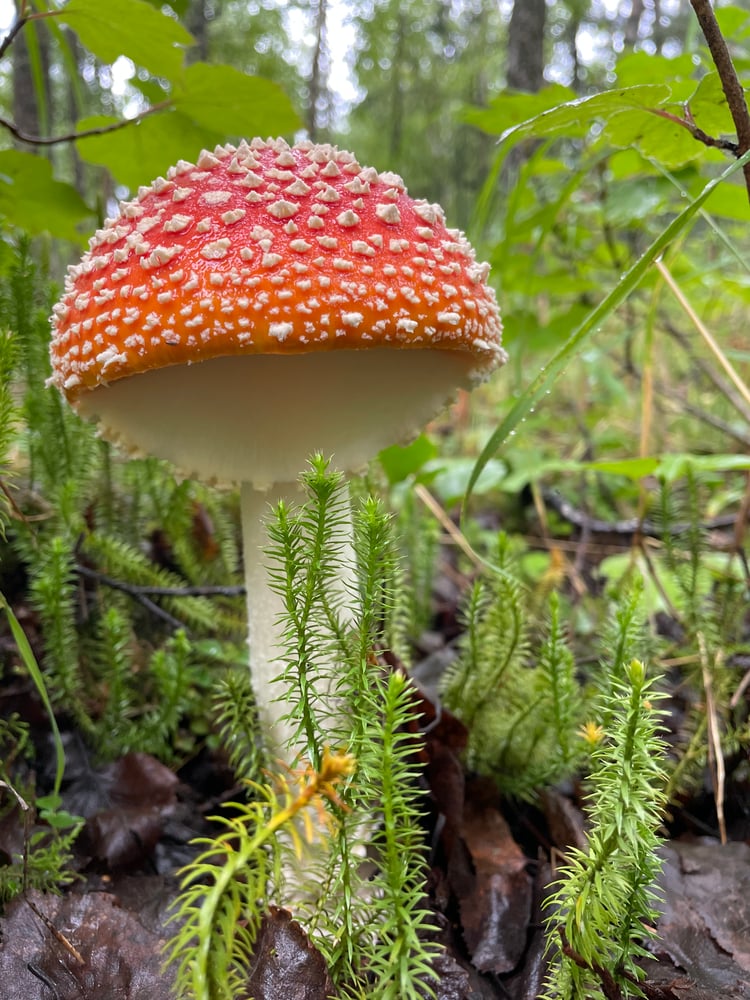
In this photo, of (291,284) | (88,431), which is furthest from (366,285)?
(88,431)

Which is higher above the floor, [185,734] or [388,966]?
[388,966]

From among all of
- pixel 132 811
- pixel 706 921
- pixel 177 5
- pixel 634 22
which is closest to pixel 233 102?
pixel 177 5

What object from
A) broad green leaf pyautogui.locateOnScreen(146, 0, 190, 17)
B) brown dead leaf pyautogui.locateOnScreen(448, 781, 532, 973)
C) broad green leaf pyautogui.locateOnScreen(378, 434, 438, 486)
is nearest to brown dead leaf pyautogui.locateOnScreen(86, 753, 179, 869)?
brown dead leaf pyautogui.locateOnScreen(448, 781, 532, 973)

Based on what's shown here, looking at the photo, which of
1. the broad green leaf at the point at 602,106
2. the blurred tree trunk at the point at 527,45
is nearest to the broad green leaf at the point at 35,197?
the broad green leaf at the point at 602,106

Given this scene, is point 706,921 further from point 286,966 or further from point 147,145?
point 147,145

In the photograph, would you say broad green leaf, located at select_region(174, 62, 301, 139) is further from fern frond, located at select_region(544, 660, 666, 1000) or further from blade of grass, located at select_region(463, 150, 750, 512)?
fern frond, located at select_region(544, 660, 666, 1000)

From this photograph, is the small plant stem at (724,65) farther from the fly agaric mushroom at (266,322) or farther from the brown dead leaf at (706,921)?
the brown dead leaf at (706,921)

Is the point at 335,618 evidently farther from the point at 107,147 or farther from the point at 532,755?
the point at 107,147
